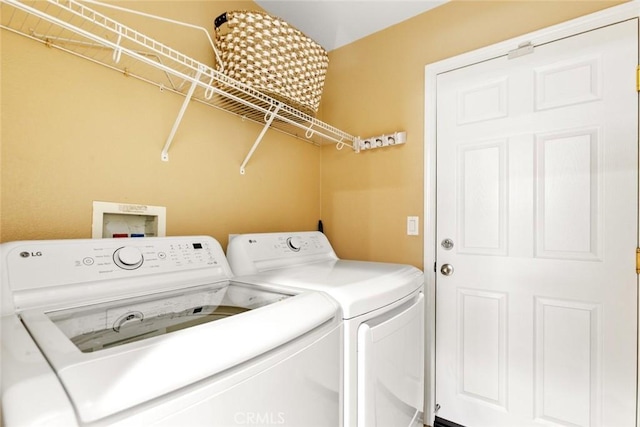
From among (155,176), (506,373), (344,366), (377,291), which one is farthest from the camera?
(506,373)

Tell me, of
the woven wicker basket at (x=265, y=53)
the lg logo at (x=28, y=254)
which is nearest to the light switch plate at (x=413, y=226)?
the woven wicker basket at (x=265, y=53)

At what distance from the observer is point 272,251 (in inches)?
59.7

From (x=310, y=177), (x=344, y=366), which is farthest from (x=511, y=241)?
(x=310, y=177)

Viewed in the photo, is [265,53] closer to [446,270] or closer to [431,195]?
[431,195]

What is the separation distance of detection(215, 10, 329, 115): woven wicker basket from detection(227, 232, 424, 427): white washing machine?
722mm

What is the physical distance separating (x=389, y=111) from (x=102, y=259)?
178 cm

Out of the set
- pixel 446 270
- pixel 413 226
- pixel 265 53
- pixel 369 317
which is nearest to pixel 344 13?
pixel 265 53

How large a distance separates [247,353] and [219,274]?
2.19ft

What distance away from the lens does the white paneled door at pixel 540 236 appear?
1.36m

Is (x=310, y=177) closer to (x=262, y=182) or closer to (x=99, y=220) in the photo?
(x=262, y=182)

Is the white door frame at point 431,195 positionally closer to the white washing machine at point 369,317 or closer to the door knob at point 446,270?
the door knob at point 446,270

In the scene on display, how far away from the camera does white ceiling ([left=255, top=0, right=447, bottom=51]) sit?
6.11 feet

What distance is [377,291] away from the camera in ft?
3.56

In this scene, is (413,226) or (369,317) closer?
(369,317)
